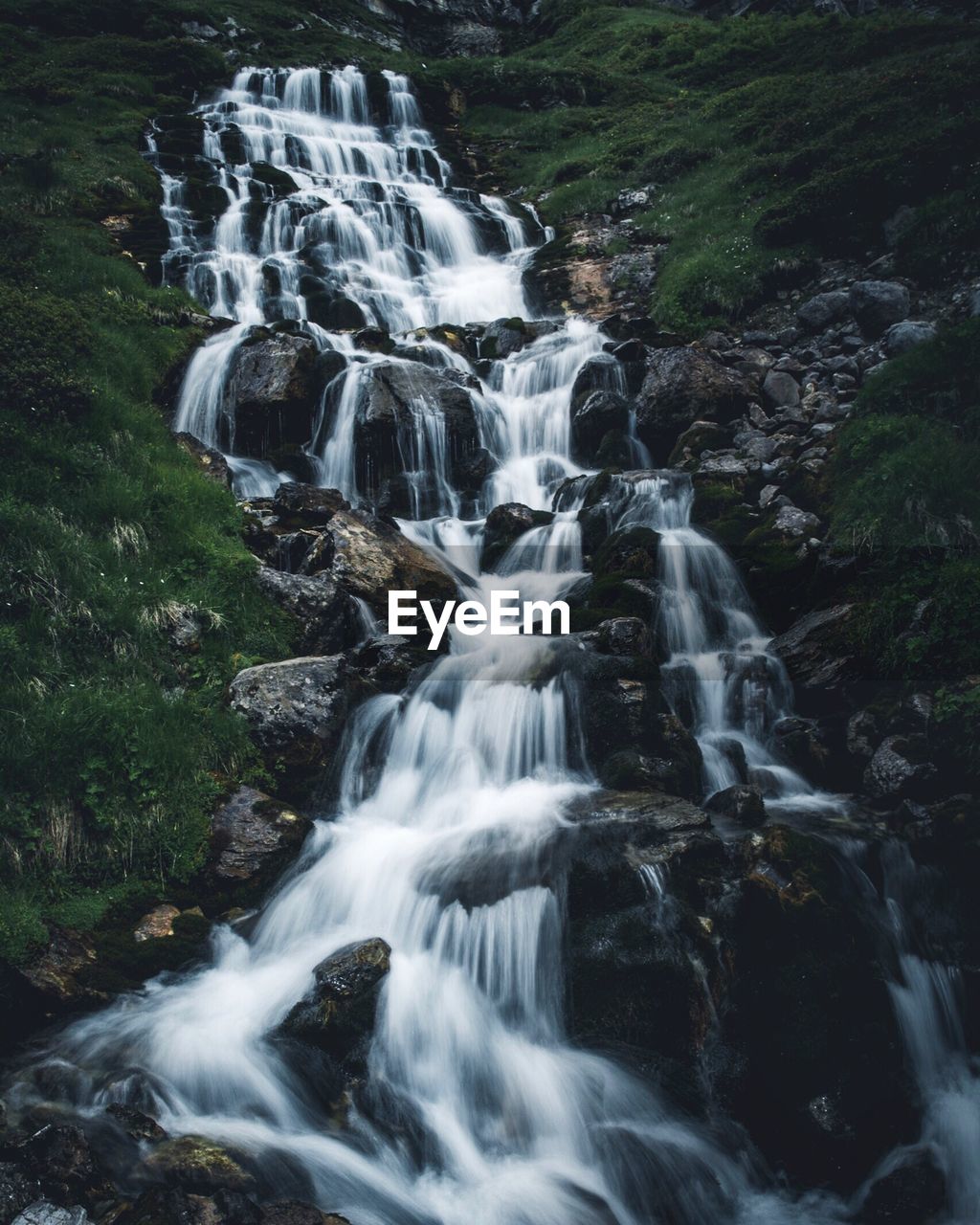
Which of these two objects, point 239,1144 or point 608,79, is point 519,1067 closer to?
point 239,1144

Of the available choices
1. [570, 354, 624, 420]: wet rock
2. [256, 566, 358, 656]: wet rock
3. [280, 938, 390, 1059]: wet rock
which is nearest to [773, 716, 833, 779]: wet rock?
[280, 938, 390, 1059]: wet rock

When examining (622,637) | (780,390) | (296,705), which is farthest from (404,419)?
(296,705)

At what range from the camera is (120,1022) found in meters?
5.81

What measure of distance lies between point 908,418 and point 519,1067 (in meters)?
9.19

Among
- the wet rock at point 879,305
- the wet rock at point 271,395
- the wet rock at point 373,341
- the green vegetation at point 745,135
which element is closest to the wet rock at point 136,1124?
the wet rock at point 271,395

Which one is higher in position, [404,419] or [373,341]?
[373,341]

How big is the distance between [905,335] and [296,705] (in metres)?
11.1

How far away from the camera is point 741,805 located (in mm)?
7367

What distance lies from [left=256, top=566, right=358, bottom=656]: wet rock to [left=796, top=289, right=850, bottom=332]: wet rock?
34.2 feet

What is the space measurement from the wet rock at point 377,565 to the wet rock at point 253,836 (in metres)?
3.52

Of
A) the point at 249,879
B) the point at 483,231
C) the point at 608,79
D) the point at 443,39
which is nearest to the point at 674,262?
the point at 483,231

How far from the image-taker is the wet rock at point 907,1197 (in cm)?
519

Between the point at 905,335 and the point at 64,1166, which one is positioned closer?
the point at 64,1166

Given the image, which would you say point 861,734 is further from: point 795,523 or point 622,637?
point 795,523
